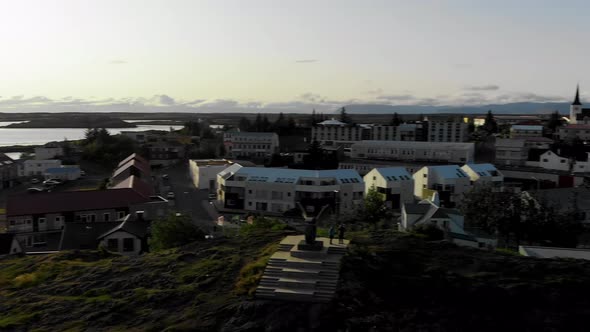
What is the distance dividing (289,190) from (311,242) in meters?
17.3

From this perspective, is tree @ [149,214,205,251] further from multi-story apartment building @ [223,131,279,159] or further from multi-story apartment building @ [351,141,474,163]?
multi-story apartment building @ [223,131,279,159]

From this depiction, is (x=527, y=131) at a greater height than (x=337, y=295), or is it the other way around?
(x=527, y=131)

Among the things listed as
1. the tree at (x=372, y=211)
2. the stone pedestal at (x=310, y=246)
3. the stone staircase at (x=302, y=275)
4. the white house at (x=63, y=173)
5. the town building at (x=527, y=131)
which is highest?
the town building at (x=527, y=131)

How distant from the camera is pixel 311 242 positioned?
31.5 feet

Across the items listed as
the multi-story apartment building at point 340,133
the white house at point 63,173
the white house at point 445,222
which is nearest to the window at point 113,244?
the white house at point 445,222

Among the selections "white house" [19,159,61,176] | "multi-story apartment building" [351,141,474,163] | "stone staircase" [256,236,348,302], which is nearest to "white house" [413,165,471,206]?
"multi-story apartment building" [351,141,474,163]

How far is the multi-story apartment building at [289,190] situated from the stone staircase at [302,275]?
53.3 ft

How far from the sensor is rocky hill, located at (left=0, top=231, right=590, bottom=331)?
780cm

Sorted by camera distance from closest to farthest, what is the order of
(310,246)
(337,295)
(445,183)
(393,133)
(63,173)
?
(337,295) → (310,246) → (445,183) → (63,173) → (393,133)

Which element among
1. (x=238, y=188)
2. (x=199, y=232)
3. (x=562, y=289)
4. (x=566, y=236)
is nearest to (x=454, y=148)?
(x=238, y=188)

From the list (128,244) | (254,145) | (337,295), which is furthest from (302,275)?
(254,145)

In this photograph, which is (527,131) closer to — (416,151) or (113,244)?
(416,151)

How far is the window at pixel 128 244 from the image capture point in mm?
16500

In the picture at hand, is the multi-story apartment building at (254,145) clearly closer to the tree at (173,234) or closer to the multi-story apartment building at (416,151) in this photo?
the multi-story apartment building at (416,151)
